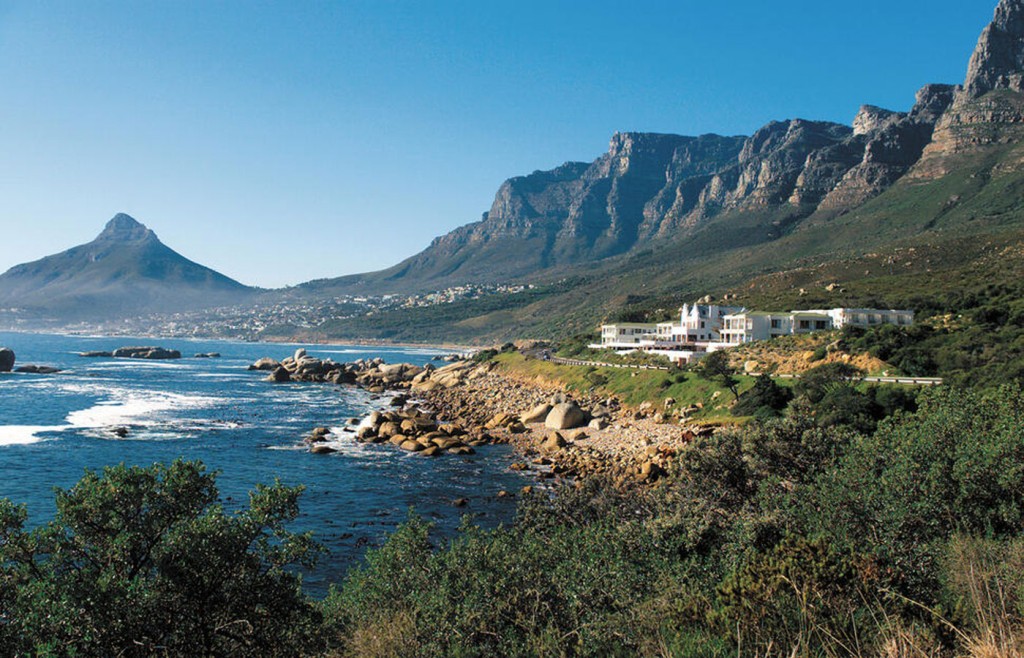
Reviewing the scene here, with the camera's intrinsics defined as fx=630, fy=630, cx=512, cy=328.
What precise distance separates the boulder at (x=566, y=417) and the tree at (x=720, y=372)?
36.1ft

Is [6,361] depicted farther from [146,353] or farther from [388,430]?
[388,430]

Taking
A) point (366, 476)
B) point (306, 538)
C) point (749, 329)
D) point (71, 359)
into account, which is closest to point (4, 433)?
point (366, 476)

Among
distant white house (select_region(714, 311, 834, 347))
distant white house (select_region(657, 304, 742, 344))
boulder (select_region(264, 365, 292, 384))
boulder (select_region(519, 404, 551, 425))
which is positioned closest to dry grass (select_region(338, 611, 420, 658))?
boulder (select_region(519, 404, 551, 425))

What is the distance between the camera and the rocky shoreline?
1559 inches

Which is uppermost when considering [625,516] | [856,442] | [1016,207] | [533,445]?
[1016,207]

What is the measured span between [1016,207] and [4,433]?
167928 mm

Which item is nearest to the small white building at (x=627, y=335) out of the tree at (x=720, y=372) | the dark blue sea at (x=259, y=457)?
the tree at (x=720, y=372)

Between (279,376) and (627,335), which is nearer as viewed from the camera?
(627,335)

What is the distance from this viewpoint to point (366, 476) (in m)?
40.2

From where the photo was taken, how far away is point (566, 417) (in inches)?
2096

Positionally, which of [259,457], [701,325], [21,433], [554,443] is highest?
[701,325]

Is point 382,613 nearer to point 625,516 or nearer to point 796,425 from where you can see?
point 625,516

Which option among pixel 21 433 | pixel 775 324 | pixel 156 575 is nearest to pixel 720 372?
pixel 775 324

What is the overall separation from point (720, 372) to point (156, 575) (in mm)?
48746
